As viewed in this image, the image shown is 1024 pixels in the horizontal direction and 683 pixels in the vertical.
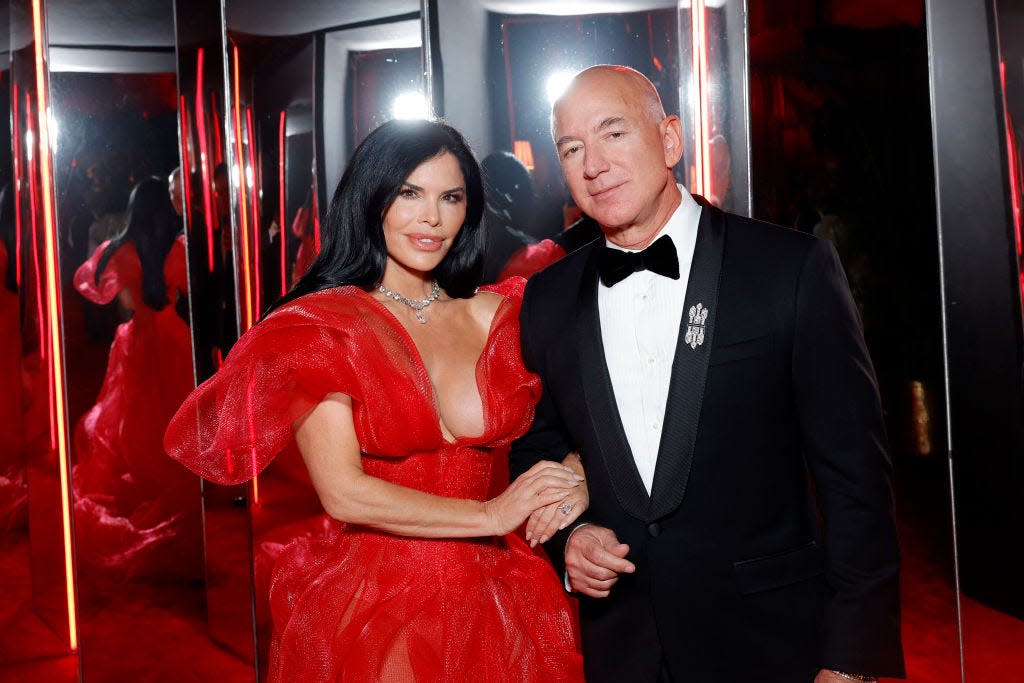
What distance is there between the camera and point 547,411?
169 cm

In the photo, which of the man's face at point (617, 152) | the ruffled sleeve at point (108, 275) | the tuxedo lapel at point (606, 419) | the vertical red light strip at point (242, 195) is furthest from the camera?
the ruffled sleeve at point (108, 275)

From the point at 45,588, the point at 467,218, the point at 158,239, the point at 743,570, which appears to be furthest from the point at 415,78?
the point at 45,588

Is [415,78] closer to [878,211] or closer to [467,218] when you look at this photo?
[467,218]

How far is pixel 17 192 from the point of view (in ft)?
8.43

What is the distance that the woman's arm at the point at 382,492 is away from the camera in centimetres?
155

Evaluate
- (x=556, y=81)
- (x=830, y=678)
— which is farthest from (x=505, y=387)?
(x=556, y=81)

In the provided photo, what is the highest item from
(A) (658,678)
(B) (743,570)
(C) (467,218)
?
(C) (467,218)

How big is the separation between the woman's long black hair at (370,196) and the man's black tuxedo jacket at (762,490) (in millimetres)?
640

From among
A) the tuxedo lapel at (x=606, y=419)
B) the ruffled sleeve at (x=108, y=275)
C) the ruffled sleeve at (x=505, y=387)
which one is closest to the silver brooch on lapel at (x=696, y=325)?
the tuxedo lapel at (x=606, y=419)

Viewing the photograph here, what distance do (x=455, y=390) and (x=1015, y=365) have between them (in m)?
1.62

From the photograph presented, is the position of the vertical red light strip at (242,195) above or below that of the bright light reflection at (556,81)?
below

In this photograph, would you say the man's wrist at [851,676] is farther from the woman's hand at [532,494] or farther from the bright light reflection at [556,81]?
the bright light reflection at [556,81]

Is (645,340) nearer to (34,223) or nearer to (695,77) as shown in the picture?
(695,77)

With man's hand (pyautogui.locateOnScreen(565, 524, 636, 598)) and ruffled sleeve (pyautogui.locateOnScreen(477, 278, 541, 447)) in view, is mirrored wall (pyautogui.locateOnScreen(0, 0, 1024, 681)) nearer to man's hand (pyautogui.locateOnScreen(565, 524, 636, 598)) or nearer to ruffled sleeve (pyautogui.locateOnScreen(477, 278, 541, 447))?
ruffled sleeve (pyautogui.locateOnScreen(477, 278, 541, 447))
